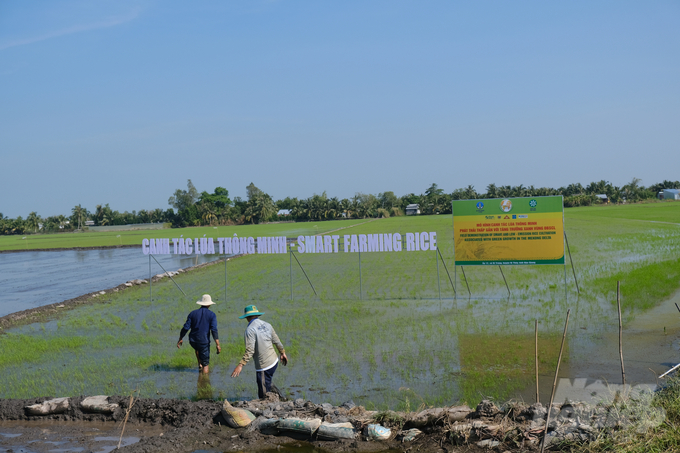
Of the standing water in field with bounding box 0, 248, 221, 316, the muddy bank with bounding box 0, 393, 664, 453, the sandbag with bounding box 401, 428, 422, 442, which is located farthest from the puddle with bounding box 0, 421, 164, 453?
the standing water in field with bounding box 0, 248, 221, 316

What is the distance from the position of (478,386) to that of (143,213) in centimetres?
15206

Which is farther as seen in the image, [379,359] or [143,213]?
[143,213]

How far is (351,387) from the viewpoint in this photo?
414 inches

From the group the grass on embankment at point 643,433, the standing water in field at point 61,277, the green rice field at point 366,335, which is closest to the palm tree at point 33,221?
the standing water in field at point 61,277

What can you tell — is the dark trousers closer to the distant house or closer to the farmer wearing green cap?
the farmer wearing green cap

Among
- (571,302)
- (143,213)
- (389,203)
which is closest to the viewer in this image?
(571,302)

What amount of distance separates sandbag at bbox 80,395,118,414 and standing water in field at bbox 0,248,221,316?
15.9 metres

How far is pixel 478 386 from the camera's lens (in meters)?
10.1

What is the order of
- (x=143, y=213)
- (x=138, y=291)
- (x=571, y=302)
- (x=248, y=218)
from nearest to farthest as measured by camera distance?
(x=571, y=302)
(x=138, y=291)
(x=248, y=218)
(x=143, y=213)

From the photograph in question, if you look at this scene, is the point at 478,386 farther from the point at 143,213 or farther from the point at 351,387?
the point at 143,213

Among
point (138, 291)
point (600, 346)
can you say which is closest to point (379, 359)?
point (600, 346)

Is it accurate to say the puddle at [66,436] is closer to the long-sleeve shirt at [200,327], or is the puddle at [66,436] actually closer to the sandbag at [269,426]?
the sandbag at [269,426]

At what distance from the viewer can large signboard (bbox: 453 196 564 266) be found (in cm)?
1789

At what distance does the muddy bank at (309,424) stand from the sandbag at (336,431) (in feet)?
0.05
